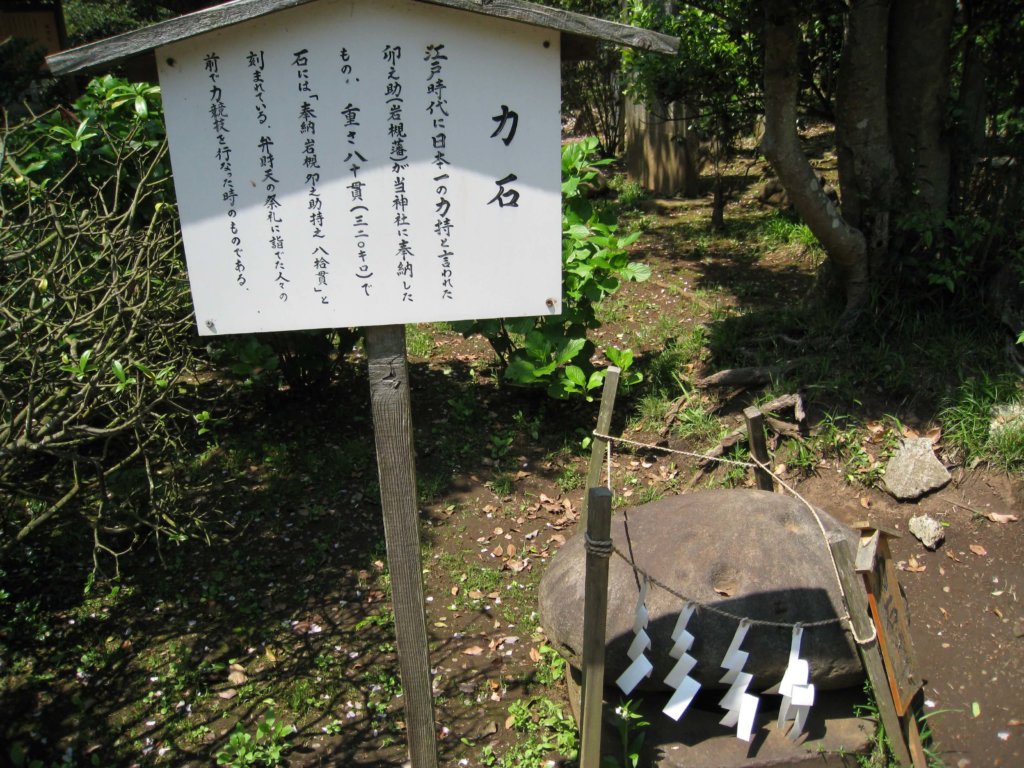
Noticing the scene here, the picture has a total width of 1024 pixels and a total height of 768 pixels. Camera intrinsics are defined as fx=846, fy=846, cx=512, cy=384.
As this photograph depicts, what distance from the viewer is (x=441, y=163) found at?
2.20 metres

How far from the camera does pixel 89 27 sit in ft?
59.6

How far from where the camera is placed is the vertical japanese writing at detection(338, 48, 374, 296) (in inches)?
85.1

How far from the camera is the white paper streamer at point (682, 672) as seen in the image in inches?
111

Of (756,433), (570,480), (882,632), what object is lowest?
(570,480)

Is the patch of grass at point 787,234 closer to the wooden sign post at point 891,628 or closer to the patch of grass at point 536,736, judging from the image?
the wooden sign post at point 891,628

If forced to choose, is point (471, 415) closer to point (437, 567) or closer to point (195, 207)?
point (437, 567)

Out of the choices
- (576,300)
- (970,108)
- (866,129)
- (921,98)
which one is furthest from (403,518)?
(970,108)

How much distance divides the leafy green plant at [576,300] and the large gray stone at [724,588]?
67.5 inches

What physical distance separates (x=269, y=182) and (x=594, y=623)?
1.58 meters

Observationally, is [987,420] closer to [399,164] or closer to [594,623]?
[594,623]

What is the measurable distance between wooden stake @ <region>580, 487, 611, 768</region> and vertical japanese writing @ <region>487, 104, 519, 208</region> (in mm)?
841

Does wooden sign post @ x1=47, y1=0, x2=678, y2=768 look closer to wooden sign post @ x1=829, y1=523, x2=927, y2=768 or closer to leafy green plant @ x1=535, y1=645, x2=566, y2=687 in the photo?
wooden sign post @ x1=829, y1=523, x2=927, y2=768

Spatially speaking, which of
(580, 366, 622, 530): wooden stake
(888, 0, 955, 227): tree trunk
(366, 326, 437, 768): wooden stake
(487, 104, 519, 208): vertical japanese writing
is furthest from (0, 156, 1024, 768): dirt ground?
(487, 104, 519, 208): vertical japanese writing

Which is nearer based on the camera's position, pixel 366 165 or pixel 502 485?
pixel 366 165
